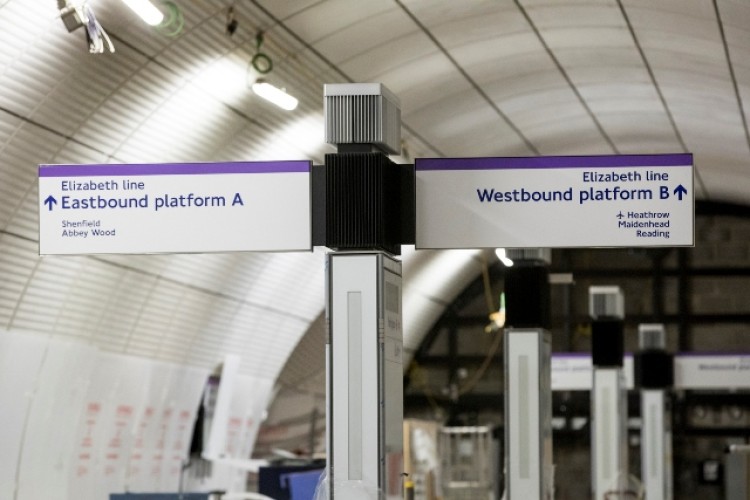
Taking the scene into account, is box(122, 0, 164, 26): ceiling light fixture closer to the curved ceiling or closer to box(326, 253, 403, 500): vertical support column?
the curved ceiling

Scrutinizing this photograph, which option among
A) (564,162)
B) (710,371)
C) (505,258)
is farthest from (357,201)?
(710,371)

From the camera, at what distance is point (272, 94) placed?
1627 cm

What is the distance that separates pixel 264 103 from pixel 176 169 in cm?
931

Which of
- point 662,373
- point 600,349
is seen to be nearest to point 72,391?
point 600,349

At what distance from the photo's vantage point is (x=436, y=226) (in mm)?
9078

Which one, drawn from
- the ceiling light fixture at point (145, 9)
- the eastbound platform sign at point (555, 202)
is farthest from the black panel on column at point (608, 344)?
the eastbound platform sign at point (555, 202)

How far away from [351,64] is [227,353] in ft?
22.3

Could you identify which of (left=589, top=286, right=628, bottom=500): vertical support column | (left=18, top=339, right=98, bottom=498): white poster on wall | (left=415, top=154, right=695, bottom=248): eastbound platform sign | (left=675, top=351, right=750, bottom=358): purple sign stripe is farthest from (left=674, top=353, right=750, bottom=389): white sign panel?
(left=415, top=154, right=695, bottom=248): eastbound platform sign

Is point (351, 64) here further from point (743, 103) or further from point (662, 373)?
point (662, 373)

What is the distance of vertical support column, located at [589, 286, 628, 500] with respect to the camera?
21.1m

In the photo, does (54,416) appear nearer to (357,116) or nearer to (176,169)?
(176,169)

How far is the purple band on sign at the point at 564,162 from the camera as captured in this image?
29.9 feet

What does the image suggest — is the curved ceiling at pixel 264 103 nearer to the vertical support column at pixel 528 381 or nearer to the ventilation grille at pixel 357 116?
the vertical support column at pixel 528 381

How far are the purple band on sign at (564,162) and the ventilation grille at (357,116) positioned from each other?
448mm
